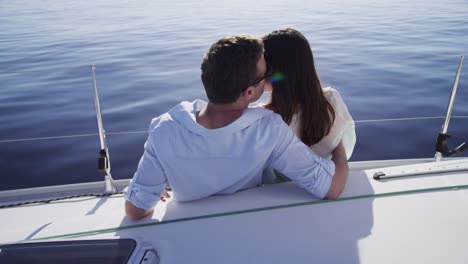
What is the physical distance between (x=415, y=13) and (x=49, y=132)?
8.93 metres

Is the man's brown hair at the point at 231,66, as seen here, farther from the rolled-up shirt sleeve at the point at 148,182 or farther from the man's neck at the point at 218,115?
the rolled-up shirt sleeve at the point at 148,182

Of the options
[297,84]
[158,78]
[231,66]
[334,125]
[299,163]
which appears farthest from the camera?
[158,78]

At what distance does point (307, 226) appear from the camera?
0.95 meters

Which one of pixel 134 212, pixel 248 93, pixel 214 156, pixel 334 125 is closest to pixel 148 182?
pixel 134 212

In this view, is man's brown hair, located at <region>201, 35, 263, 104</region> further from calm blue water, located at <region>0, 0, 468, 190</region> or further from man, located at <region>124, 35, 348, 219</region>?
calm blue water, located at <region>0, 0, 468, 190</region>

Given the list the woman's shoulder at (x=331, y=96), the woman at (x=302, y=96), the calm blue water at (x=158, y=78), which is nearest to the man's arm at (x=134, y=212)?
the woman at (x=302, y=96)

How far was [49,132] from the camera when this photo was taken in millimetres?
3303

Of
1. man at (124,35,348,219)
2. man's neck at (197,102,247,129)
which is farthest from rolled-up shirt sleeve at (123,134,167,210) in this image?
man's neck at (197,102,247,129)

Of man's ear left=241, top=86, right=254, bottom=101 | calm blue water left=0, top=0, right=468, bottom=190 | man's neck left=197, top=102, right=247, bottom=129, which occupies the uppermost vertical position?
man's ear left=241, top=86, right=254, bottom=101

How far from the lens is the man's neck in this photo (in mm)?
1008

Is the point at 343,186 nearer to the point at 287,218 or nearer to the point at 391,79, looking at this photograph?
the point at 287,218

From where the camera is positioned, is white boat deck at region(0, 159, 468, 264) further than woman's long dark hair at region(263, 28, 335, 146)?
No

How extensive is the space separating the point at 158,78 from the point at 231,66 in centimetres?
377

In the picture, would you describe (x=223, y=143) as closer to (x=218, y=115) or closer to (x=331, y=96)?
(x=218, y=115)
